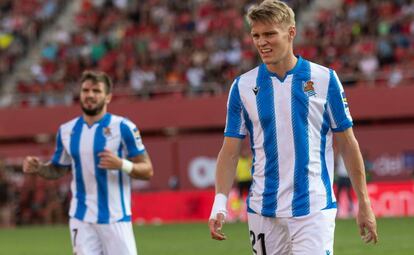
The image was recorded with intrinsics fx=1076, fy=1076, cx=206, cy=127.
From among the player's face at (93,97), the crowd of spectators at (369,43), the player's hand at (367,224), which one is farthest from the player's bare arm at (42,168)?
the crowd of spectators at (369,43)

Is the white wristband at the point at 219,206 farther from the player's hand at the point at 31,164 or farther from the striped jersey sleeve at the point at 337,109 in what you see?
the player's hand at the point at 31,164

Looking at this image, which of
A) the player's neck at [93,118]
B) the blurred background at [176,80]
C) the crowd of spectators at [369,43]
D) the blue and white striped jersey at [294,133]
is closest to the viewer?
the blue and white striped jersey at [294,133]

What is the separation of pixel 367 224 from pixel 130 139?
11.4ft

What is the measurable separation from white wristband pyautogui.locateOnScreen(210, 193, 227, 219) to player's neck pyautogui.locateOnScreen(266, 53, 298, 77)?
83 cm

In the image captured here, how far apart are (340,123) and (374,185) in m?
20.2

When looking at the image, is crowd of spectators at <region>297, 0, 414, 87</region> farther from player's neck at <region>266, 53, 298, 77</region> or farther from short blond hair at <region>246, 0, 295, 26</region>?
short blond hair at <region>246, 0, 295, 26</region>

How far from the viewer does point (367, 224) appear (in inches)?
250

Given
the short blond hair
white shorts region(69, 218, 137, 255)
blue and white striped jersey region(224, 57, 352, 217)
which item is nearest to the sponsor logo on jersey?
blue and white striped jersey region(224, 57, 352, 217)

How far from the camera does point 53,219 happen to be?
3147 centimetres

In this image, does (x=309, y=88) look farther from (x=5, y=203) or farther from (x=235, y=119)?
(x=5, y=203)

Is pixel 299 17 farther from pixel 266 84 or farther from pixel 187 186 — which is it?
pixel 266 84

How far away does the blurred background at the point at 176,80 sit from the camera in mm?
29172

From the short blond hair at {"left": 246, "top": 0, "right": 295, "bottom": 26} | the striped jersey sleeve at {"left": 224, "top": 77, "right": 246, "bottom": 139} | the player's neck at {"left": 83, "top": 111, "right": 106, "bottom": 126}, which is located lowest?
the player's neck at {"left": 83, "top": 111, "right": 106, "bottom": 126}

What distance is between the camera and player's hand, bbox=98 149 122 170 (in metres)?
8.96
